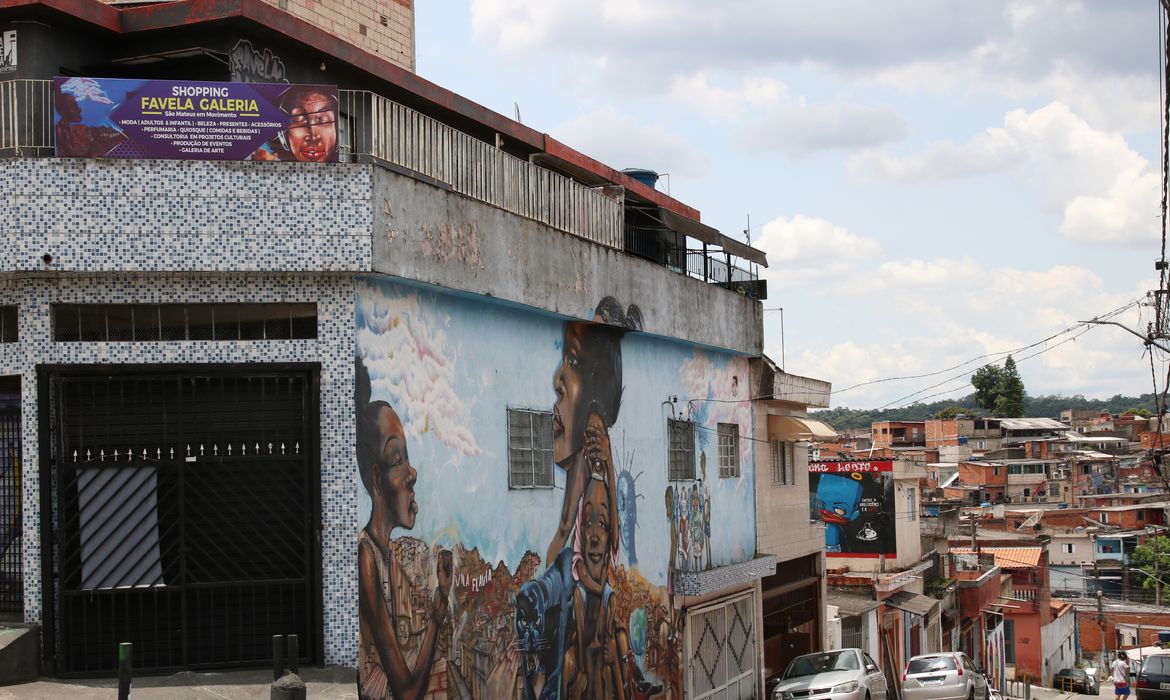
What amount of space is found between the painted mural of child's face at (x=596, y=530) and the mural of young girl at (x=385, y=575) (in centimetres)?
419

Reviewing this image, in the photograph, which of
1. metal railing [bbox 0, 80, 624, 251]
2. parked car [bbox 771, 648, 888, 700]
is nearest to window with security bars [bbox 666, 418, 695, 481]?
parked car [bbox 771, 648, 888, 700]

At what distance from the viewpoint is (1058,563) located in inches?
2921

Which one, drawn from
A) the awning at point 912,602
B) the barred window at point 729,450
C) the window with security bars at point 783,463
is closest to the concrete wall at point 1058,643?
the awning at point 912,602

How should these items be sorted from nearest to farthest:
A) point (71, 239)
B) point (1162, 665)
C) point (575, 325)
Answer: point (71, 239), point (575, 325), point (1162, 665)

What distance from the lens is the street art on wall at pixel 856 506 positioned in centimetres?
3869

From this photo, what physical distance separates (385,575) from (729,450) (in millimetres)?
11204

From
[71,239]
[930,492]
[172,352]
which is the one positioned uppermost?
[71,239]

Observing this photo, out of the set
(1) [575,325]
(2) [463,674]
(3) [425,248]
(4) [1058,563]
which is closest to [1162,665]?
(1) [575,325]

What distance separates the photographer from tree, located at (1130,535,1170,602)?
230ft

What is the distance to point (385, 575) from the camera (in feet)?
41.7

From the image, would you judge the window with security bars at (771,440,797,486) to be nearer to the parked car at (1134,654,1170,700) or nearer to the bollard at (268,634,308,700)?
the parked car at (1134,654,1170,700)

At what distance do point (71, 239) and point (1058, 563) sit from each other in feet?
235

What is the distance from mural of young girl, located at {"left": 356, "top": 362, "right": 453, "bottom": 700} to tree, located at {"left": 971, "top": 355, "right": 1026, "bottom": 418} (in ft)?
446

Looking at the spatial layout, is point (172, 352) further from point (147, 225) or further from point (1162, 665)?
point (1162, 665)
